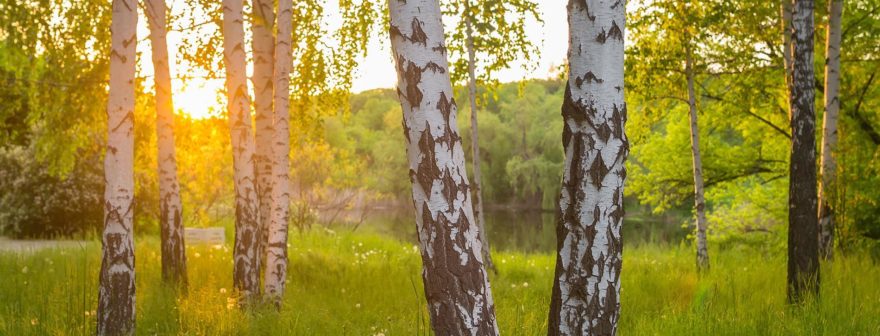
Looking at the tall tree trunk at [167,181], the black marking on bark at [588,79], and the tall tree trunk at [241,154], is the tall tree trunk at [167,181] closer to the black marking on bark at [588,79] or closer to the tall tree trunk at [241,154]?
the tall tree trunk at [241,154]

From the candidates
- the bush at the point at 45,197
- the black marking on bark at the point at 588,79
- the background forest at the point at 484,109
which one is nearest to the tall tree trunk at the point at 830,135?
the background forest at the point at 484,109

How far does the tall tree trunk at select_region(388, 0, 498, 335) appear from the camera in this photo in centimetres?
320

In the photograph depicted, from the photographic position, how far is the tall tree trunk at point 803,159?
700cm

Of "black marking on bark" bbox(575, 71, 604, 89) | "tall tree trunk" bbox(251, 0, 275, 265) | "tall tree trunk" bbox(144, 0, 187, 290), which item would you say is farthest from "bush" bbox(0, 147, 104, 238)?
"black marking on bark" bbox(575, 71, 604, 89)

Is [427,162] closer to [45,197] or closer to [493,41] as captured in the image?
[493,41]

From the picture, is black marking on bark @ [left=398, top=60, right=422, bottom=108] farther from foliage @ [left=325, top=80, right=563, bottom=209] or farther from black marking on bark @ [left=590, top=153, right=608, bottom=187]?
foliage @ [left=325, top=80, right=563, bottom=209]

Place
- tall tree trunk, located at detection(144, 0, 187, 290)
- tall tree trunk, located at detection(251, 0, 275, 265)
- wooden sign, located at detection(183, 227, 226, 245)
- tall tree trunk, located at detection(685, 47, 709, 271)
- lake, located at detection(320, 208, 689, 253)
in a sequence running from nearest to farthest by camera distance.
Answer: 1. tall tree trunk, located at detection(251, 0, 275, 265)
2. tall tree trunk, located at detection(144, 0, 187, 290)
3. tall tree trunk, located at detection(685, 47, 709, 271)
4. wooden sign, located at detection(183, 227, 226, 245)
5. lake, located at detection(320, 208, 689, 253)

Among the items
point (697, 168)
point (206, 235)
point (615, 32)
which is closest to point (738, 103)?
point (697, 168)

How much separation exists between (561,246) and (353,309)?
192 inches

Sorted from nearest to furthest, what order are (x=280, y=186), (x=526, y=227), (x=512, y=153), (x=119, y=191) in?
(x=119, y=191), (x=280, y=186), (x=526, y=227), (x=512, y=153)

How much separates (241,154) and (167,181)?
185 cm

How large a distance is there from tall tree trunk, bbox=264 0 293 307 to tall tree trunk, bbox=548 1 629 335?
14.4 feet

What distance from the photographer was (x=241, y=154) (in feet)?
23.5

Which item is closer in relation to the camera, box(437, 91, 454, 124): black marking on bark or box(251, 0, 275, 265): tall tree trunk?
box(437, 91, 454, 124): black marking on bark
